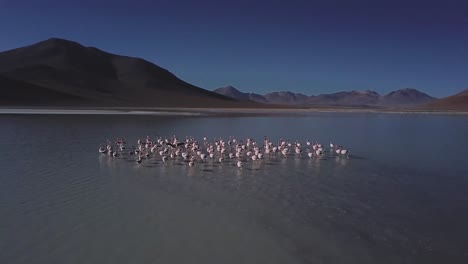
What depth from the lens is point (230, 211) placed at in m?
8.65

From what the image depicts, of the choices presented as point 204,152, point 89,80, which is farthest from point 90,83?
point 204,152

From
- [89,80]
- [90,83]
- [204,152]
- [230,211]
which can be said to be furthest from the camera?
[89,80]

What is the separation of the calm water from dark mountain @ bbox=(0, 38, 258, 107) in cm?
7019

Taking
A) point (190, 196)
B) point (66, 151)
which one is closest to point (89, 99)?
point (66, 151)

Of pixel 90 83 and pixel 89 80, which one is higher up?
pixel 89 80

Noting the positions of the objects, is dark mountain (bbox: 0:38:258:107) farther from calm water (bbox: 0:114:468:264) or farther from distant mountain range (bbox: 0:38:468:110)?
calm water (bbox: 0:114:468:264)

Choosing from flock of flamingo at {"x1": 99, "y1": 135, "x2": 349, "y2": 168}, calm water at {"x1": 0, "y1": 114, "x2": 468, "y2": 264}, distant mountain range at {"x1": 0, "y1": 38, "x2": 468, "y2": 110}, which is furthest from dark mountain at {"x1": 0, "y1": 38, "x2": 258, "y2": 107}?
calm water at {"x1": 0, "y1": 114, "x2": 468, "y2": 264}

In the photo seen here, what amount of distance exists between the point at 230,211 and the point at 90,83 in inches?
4534

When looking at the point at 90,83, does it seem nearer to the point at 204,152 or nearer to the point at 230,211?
the point at 204,152

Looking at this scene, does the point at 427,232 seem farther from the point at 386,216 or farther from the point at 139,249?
the point at 139,249

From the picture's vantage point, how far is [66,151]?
16156mm

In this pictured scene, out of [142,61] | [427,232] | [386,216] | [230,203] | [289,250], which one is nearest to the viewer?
[289,250]

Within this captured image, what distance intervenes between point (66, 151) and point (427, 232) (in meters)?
13.3

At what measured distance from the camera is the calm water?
260 inches
